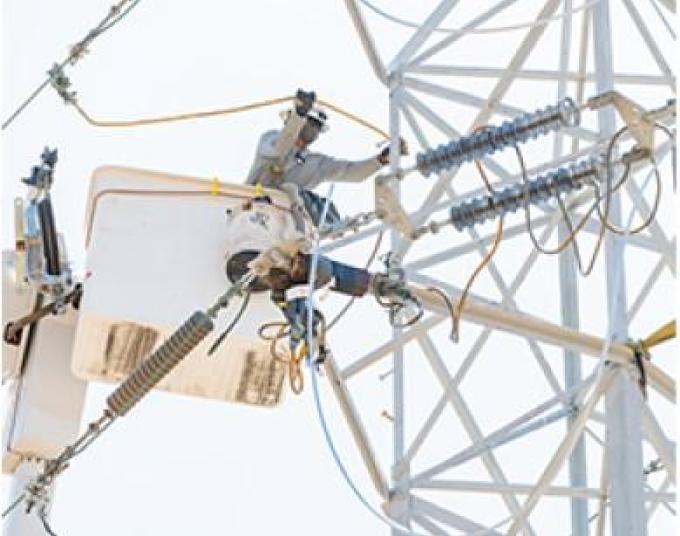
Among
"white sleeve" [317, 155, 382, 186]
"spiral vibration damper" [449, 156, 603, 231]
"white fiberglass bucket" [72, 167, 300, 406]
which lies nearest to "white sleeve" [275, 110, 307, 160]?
"white sleeve" [317, 155, 382, 186]

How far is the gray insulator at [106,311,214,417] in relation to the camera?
4.86 metres

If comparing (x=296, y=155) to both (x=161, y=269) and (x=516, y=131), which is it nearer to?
(x=161, y=269)

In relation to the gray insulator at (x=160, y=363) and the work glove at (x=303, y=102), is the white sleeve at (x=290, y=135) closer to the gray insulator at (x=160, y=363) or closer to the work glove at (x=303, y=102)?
the work glove at (x=303, y=102)

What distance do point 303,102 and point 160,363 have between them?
5.00 ft

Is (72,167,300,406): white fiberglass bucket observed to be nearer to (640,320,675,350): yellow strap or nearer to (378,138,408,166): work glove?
(378,138,408,166): work glove

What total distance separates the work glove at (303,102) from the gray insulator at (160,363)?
1342 millimetres

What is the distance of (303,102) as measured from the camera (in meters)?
6.05

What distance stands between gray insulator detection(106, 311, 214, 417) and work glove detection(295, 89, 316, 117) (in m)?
1.34

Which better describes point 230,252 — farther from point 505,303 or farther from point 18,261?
point 505,303

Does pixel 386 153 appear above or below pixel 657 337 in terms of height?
above

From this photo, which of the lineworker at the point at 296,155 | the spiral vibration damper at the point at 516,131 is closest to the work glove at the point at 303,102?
the lineworker at the point at 296,155

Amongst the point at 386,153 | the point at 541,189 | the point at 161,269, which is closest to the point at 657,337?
the point at 541,189

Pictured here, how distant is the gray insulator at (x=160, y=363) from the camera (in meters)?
4.86

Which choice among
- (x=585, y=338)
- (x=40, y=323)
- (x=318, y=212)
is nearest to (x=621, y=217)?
(x=585, y=338)
